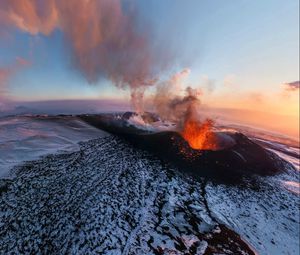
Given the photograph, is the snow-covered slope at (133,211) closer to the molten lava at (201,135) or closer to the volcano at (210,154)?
the volcano at (210,154)

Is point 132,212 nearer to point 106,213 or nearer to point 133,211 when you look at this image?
point 133,211

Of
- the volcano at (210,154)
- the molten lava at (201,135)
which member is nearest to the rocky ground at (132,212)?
the volcano at (210,154)

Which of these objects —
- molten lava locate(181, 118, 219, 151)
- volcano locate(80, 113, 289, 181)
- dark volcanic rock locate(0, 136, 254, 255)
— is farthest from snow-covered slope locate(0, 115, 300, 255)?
molten lava locate(181, 118, 219, 151)

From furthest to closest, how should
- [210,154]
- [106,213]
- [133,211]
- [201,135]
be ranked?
1. [201,135]
2. [210,154]
3. [133,211]
4. [106,213]

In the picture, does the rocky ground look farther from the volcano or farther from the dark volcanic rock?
the volcano

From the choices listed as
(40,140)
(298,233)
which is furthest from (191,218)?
(40,140)

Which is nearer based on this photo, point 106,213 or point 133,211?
point 106,213

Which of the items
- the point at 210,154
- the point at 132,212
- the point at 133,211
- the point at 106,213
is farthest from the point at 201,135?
the point at 106,213

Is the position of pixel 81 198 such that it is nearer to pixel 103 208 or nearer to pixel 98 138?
pixel 103 208
